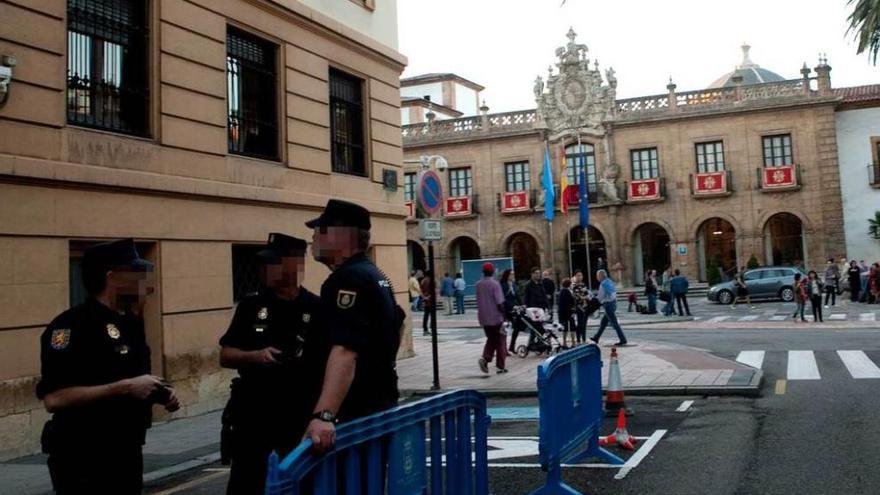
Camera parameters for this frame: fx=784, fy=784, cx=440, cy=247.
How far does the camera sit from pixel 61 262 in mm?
9094

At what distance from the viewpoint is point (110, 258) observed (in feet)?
12.6

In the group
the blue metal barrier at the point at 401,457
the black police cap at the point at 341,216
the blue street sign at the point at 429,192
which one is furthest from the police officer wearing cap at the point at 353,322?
the blue street sign at the point at 429,192

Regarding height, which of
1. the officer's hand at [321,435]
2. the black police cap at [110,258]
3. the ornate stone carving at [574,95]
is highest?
the ornate stone carving at [574,95]

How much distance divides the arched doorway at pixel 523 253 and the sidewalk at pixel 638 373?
28754 mm

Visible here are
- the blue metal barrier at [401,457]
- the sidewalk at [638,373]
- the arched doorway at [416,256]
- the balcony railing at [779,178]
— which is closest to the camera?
the blue metal barrier at [401,457]

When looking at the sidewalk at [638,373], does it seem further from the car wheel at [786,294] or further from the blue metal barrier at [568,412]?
the car wheel at [786,294]

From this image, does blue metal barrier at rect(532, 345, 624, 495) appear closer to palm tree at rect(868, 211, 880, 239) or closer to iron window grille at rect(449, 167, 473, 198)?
palm tree at rect(868, 211, 880, 239)

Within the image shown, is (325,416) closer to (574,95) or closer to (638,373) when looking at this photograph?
(638,373)

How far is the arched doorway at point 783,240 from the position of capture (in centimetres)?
4150

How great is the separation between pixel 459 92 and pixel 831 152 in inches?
1064

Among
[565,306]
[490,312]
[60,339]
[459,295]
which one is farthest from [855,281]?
[60,339]

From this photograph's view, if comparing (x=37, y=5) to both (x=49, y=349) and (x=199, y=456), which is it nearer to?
(x=199, y=456)

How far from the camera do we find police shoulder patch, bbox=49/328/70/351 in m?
3.58

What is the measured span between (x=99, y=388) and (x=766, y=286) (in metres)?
33.7
